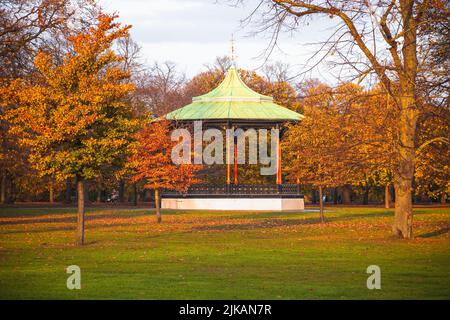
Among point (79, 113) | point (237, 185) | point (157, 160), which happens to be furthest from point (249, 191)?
point (79, 113)

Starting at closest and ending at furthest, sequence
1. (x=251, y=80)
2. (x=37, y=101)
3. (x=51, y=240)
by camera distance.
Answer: (x=37, y=101), (x=51, y=240), (x=251, y=80)

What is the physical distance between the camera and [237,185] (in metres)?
55.2

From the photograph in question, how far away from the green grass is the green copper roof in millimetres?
21509

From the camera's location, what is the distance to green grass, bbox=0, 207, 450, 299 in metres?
14.6

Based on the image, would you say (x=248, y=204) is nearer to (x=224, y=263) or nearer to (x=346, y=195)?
(x=346, y=195)

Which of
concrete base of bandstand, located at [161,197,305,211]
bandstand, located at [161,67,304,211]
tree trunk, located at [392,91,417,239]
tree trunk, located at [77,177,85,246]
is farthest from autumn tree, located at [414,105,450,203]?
bandstand, located at [161,67,304,211]

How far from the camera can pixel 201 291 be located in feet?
47.6

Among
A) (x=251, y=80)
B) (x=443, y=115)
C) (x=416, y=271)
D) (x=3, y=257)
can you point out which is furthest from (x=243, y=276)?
(x=251, y=80)

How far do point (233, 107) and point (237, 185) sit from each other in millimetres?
5346

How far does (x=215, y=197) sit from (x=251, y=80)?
25475 mm

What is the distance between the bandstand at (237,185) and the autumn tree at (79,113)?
89.4 feet

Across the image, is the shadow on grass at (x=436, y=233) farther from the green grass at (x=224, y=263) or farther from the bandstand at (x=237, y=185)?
the bandstand at (x=237, y=185)

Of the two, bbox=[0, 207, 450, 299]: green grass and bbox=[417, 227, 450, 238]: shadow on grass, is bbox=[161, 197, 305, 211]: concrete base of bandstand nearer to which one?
bbox=[0, 207, 450, 299]: green grass

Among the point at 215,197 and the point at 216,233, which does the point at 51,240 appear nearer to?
the point at 216,233
